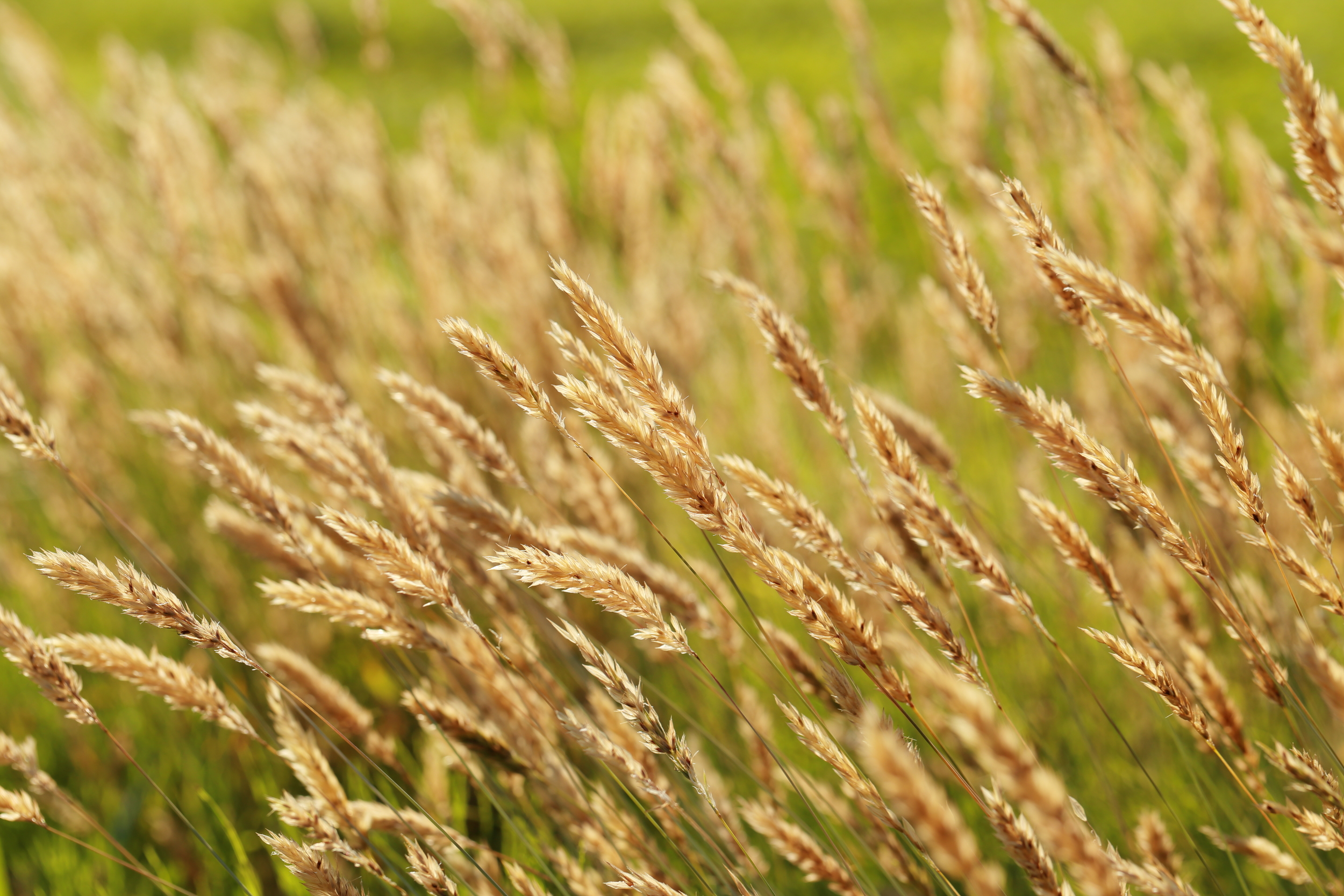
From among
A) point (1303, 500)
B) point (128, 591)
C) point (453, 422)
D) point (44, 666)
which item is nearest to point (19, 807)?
point (44, 666)

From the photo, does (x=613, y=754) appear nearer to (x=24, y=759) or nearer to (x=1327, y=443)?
(x=24, y=759)

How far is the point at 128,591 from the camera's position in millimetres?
1049

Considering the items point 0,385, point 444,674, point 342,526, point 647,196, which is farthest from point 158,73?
point 342,526

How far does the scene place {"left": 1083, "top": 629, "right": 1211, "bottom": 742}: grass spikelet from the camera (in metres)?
1.04

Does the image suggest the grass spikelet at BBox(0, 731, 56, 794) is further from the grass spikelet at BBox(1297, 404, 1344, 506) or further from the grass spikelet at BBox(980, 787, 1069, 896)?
the grass spikelet at BBox(1297, 404, 1344, 506)

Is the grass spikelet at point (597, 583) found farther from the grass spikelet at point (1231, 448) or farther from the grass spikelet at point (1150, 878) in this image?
the grass spikelet at point (1231, 448)

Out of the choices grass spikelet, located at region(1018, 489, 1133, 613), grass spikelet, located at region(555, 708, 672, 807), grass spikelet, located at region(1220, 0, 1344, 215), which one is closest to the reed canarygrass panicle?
grass spikelet, located at region(555, 708, 672, 807)

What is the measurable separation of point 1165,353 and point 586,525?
1.24m

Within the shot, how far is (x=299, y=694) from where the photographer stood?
149cm

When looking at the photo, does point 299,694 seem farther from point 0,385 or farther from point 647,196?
point 647,196

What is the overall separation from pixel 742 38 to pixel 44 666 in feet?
38.5

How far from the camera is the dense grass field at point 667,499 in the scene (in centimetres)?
109

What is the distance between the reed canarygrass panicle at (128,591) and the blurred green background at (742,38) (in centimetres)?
498

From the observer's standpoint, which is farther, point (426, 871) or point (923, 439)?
point (923, 439)
